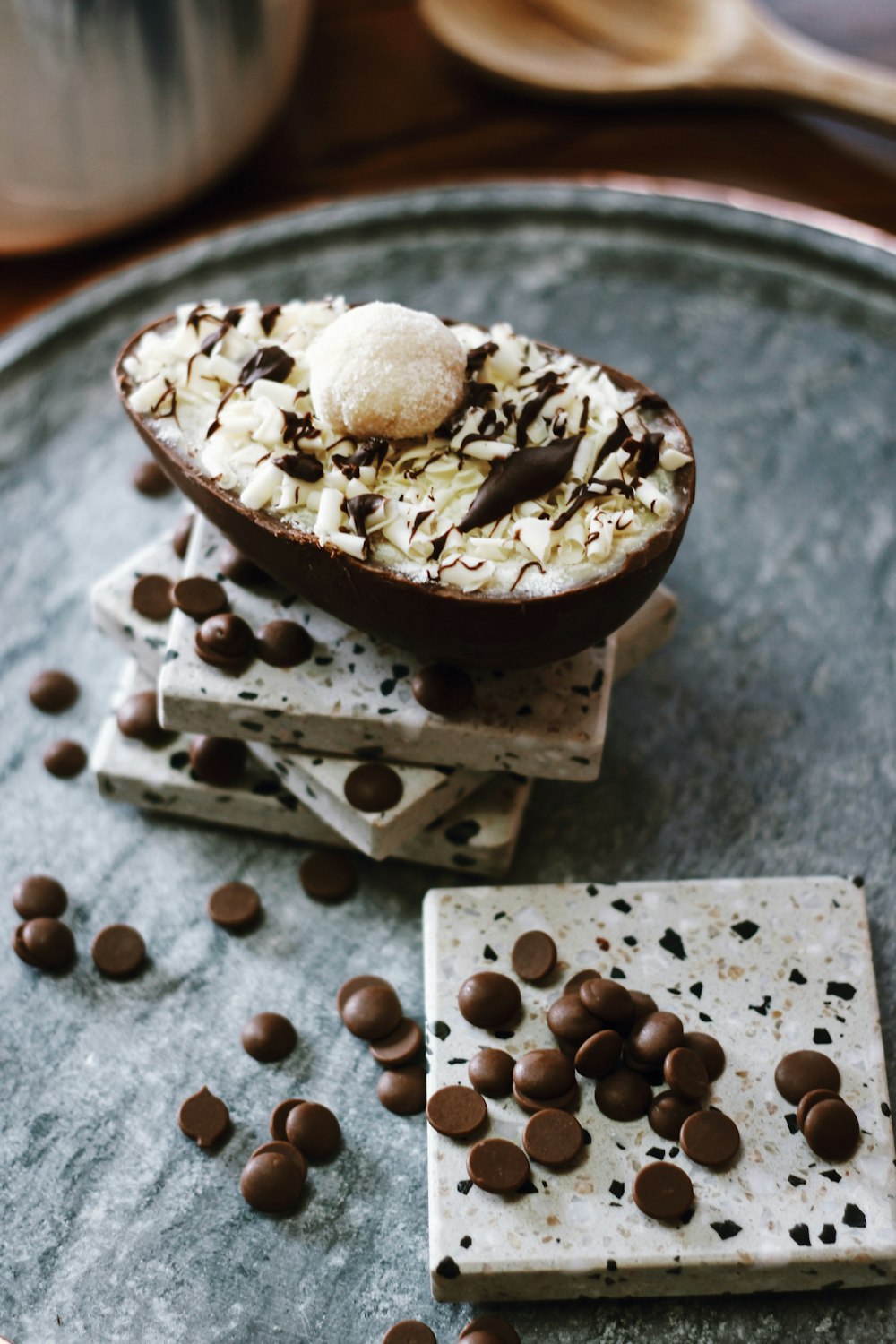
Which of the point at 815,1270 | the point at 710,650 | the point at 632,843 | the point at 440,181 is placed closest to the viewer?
the point at 815,1270

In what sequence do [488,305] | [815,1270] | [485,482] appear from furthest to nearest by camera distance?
[488,305] < [485,482] < [815,1270]

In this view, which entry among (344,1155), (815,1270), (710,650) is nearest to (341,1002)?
(344,1155)

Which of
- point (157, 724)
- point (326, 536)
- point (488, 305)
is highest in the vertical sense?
point (326, 536)

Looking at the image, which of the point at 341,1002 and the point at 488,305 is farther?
the point at 488,305

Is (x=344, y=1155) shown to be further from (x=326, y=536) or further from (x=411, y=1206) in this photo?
(x=326, y=536)

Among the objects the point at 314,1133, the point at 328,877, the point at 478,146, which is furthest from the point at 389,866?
the point at 478,146

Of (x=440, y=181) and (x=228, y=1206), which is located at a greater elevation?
(x=440, y=181)

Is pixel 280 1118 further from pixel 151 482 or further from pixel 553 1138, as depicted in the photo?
pixel 151 482

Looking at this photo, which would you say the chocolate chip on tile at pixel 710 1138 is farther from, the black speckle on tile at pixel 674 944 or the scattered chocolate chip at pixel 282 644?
the scattered chocolate chip at pixel 282 644
